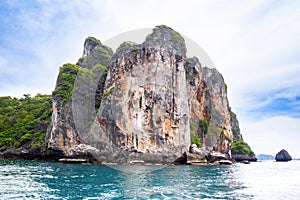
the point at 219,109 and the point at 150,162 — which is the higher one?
the point at 219,109

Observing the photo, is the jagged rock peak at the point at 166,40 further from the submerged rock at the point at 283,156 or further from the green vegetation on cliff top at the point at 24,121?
the submerged rock at the point at 283,156

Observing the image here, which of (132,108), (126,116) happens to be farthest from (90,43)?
(126,116)

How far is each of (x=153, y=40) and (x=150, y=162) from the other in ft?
74.3

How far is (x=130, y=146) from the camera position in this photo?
1625 inches

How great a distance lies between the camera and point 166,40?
51688mm

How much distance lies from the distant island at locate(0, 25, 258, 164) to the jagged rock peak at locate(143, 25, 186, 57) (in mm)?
185

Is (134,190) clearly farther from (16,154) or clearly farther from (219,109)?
(219,109)

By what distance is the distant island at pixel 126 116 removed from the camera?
42188mm

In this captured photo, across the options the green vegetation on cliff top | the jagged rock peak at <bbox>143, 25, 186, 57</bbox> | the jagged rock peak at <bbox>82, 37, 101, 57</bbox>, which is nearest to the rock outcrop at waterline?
the jagged rock peak at <bbox>143, 25, 186, 57</bbox>

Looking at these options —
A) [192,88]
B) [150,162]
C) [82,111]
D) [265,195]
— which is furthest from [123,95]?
[265,195]

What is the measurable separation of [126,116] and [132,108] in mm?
1771

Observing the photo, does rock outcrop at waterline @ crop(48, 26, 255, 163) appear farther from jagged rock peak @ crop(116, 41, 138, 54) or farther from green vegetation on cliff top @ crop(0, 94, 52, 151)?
green vegetation on cliff top @ crop(0, 94, 52, 151)

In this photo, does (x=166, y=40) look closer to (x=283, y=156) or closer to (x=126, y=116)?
(x=126, y=116)

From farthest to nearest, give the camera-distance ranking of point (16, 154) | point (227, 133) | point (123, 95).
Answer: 1. point (227, 133)
2. point (16, 154)
3. point (123, 95)
